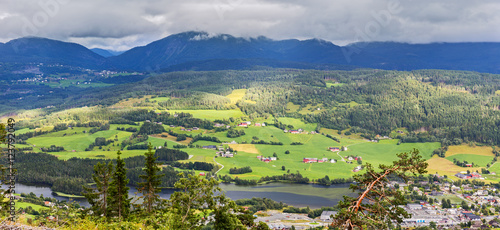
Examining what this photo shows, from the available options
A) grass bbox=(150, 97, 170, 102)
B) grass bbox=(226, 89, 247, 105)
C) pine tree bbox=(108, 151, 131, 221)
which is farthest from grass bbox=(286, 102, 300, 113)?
pine tree bbox=(108, 151, 131, 221)

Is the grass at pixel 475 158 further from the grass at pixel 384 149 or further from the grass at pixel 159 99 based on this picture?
the grass at pixel 159 99

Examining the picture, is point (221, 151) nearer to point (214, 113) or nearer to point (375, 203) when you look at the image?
point (214, 113)

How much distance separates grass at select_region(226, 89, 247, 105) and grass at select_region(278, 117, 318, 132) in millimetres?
30766

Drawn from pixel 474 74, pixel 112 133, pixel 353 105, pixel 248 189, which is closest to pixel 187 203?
pixel 248 189

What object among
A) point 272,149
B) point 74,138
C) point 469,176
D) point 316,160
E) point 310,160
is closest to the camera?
point 469,176

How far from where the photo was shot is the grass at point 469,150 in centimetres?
10352

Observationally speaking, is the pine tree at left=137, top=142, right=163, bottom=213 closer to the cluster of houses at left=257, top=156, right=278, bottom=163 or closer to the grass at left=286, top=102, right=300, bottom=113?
the cluster of houses at left=257, top=156, right=278, bottom=163

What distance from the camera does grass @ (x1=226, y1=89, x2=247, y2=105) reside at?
562 ft

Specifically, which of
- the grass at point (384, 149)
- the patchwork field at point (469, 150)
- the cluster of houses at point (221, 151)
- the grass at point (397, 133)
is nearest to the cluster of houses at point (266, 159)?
the cluster of houses at point (221, 151)

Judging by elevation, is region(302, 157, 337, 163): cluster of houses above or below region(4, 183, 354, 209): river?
above

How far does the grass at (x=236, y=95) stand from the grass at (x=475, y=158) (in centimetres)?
8968

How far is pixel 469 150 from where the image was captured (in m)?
105

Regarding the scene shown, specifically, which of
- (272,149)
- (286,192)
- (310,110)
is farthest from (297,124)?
(286,192)

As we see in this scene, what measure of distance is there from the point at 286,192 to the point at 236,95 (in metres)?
113
